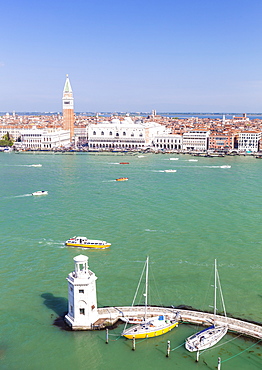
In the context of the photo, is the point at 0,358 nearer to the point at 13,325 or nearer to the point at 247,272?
the point at 13,325

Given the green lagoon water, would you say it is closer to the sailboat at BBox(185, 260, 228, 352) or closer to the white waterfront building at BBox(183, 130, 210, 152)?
the sailboat at BBox(185, 260, 228, 352)

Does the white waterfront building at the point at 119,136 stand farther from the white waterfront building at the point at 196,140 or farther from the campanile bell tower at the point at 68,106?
the campanile bell tower at the point at 68,106

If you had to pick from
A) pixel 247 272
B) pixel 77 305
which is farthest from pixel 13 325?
pixel 247 272

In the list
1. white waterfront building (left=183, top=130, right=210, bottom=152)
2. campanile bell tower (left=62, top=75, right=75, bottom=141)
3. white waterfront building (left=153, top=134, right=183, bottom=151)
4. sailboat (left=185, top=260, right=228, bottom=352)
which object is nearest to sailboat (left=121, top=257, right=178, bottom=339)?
sailboat (left=185, top=260, right=228, bottom=352)

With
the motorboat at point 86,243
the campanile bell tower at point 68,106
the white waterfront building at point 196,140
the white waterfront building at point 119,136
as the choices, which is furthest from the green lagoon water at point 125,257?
the campanile bell tower at point 68,106

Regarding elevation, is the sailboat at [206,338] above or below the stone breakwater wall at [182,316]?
below

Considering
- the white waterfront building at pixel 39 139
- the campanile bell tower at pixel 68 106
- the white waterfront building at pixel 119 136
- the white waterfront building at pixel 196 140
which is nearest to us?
the white waterfront building at pixel 196 140


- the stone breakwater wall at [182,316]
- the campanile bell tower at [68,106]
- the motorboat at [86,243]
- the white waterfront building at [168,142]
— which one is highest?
the campanile bell tower at [68,106]

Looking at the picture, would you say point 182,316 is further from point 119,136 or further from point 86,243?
point 119,136
